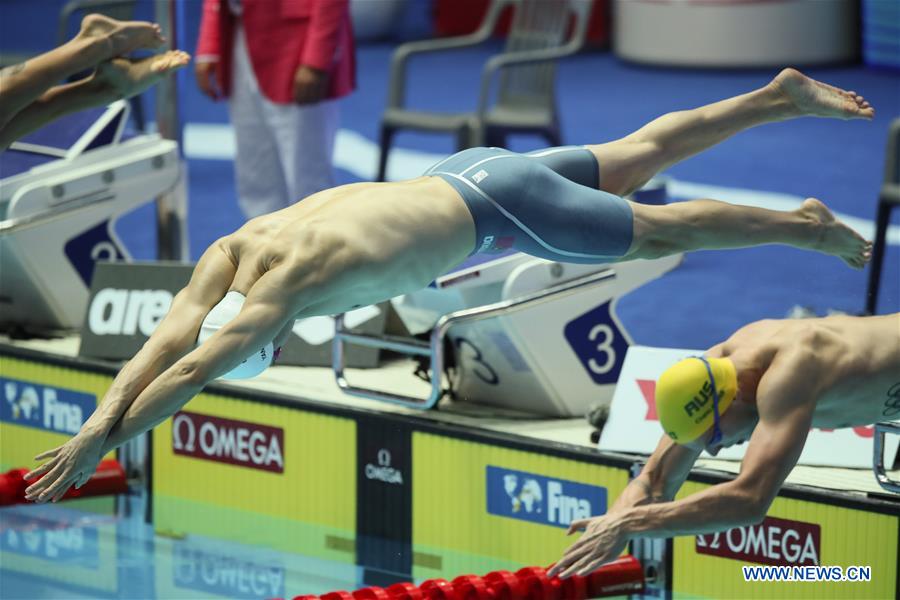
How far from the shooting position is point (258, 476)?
560 cm

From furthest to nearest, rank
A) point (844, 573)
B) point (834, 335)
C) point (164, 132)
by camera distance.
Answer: point (164, 132) → point (844, 573) → point (834, 335)

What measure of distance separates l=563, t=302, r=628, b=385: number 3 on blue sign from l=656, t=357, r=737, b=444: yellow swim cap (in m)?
1.51

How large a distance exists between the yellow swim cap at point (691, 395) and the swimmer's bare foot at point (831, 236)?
0.84 m

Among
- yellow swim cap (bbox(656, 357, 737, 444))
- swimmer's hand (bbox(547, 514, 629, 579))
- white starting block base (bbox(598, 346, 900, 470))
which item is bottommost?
white starting block base (bbox(598, 346, 900, 470))

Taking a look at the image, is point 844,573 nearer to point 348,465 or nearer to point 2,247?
point 348,465

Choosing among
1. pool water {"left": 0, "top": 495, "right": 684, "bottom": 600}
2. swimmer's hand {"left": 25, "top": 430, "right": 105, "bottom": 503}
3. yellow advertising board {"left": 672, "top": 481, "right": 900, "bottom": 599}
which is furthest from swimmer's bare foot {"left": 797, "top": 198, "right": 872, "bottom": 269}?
swimmer's hand {"left": 25, "top": 430, "right": 105, "bottom": 503}

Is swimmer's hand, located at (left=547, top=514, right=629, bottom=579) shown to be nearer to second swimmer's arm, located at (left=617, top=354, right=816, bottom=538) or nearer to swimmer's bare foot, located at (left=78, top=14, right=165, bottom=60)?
second swimmer's arm, located at (left=617, top=354, right=816, bottom=538)

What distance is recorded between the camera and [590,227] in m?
4.21

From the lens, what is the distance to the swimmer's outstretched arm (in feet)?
11.7

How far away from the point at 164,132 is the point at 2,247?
86 centimetres

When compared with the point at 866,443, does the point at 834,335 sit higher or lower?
higher

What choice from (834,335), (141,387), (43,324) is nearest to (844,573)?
(834,335)

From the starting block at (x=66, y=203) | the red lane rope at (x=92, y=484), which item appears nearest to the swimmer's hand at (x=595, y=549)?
the red lane rope at (x=92, y=484)

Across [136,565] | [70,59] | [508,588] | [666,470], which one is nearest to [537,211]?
[666,470]
